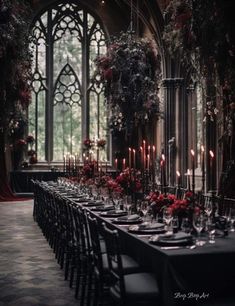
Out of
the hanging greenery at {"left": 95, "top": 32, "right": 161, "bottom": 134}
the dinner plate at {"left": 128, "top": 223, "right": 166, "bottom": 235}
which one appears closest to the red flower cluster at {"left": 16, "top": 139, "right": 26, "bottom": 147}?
the hanging greenery at {"left": 95, "top": 32, "right": 161, "bottom": 134}

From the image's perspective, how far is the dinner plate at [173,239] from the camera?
14.7 ft

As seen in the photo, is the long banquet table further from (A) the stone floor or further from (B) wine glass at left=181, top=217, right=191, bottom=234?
(A) the stone floor

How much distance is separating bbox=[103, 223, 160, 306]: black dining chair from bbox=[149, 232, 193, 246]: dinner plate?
0.30m

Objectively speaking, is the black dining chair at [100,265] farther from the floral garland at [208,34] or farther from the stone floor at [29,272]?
the floral garland at [208,34]

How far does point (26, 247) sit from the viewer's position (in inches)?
371

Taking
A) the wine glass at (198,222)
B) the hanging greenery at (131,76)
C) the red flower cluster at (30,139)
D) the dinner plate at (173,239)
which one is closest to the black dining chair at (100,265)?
the dinner plate at (173,239)

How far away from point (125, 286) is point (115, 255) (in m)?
0.27

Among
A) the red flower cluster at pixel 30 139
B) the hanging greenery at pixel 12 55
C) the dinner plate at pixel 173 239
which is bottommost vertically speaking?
the dinner plate at pixel 173 239

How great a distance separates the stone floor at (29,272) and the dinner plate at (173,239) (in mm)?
1561

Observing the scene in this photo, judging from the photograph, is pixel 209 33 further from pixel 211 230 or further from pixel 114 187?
pixel 211 230

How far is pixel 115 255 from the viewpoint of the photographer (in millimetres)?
4258

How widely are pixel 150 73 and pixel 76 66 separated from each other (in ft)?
18.3

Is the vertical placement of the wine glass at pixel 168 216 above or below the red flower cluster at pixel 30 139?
below

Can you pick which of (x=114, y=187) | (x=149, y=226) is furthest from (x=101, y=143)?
(x=149, y=226)
